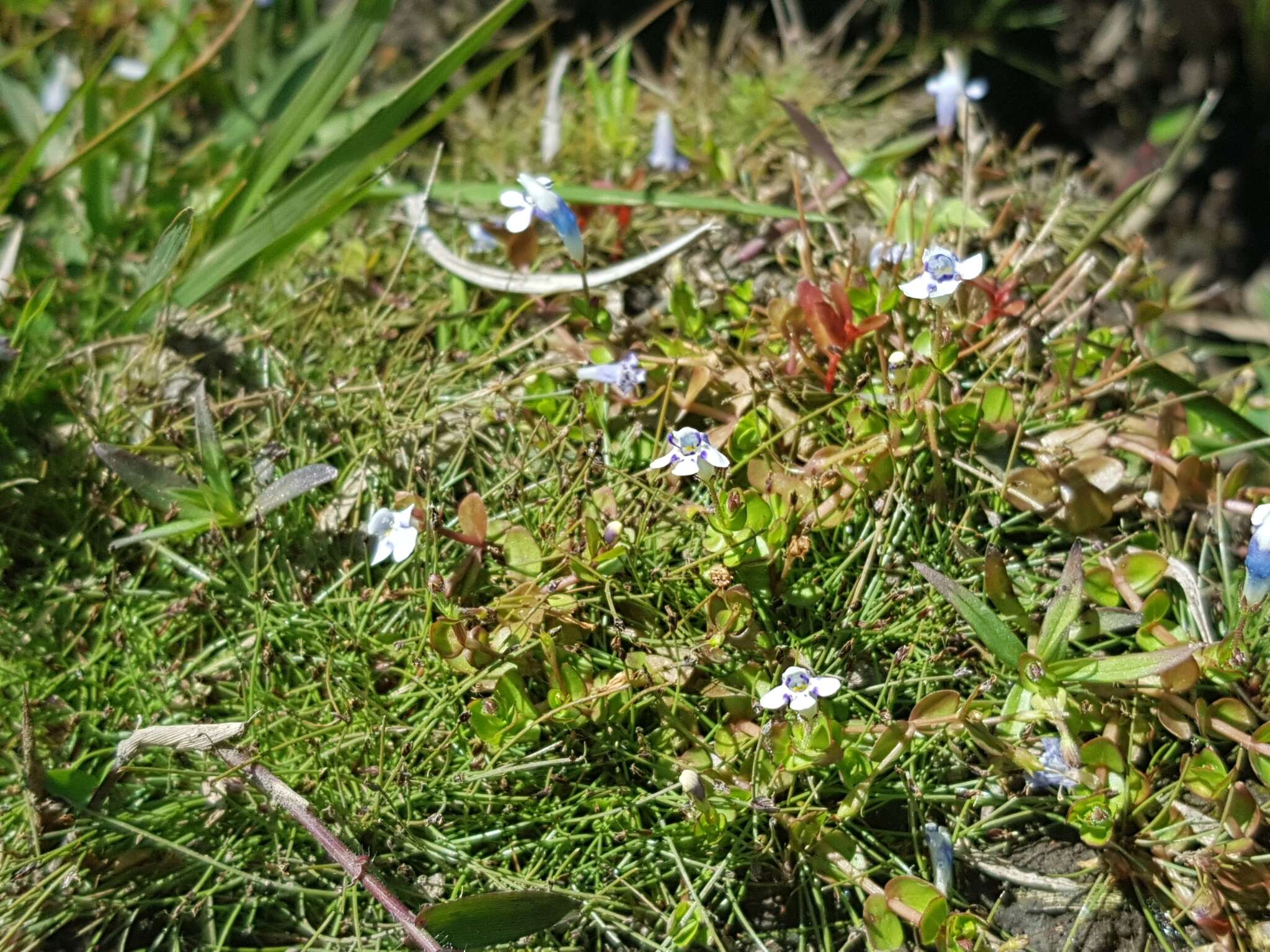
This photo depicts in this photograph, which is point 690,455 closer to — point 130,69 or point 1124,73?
point 130,69

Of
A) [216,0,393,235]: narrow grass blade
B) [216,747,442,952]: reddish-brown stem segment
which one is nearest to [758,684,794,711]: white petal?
[216,747,442,952]: reddish-brown stem segment

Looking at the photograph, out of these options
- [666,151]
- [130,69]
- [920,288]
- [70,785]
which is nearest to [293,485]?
[70,785]

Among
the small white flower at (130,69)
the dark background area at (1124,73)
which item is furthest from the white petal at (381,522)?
the dark background area at (1124,73)

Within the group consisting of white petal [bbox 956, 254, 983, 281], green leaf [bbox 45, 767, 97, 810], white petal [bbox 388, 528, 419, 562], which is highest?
white petal [bbox 956, 254, 983, 281]

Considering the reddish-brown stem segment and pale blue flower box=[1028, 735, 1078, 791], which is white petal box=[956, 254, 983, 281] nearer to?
pale blue flower box=[1028, 735, 1078, 791]

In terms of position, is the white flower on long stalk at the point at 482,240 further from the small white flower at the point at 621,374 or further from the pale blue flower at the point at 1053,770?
the pale blue flower at the point at 1053,770
